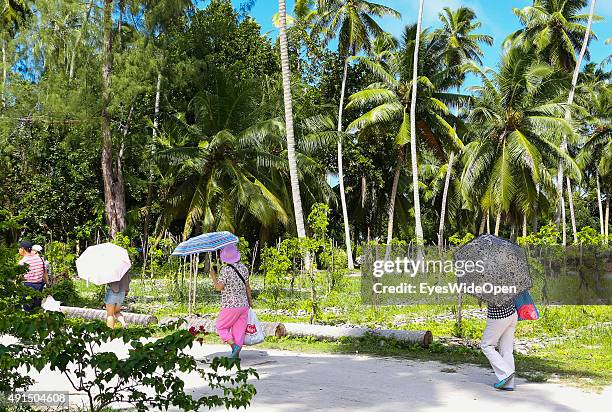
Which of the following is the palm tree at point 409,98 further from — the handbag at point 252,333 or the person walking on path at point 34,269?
the handbag at point 252,333

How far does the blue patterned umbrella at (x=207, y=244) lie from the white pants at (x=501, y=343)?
3.21m

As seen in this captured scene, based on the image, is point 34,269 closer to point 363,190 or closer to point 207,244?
point 207,244

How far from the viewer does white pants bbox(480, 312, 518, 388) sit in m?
7.05

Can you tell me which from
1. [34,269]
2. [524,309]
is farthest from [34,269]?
[524,309]

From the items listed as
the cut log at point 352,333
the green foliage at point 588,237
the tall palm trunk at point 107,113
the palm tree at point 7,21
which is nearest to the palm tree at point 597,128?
the green foliage at point 588,237

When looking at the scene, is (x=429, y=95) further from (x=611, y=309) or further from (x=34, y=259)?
(x=34, y=259)

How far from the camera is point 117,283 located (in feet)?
33.2

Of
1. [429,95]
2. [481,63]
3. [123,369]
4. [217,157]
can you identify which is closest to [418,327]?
[123,369]

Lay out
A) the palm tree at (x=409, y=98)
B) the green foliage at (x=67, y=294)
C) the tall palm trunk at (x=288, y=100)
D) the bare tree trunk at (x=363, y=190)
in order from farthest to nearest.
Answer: the bare tree trunk at (x=363, y=190)
the palm tree at (x=409, y=98)
the tall palm trunk at (x=288, y=100)
the green foliage at (x=67, y=294)

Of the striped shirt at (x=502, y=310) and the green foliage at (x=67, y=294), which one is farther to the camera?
the green foliage at (x=67, y=294)

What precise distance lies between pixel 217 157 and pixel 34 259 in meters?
13.5

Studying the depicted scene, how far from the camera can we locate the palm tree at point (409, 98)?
29984 mm

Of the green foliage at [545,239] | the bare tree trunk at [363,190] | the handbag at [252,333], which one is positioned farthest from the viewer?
the bare tree trunk at [363,190]

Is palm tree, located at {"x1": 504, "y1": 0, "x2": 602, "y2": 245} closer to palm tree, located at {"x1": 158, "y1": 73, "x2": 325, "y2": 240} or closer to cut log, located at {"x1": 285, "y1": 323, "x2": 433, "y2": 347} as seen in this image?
palm tree, located at {"x1": 158, "y1": 73, "x2": 325, "y2": 240}
